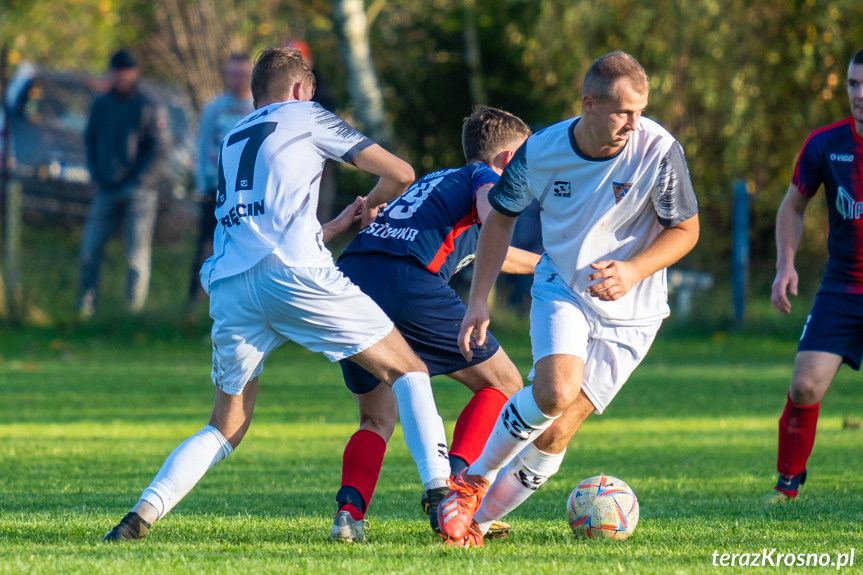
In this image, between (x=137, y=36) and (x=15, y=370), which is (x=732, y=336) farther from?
(x=137, y=36)

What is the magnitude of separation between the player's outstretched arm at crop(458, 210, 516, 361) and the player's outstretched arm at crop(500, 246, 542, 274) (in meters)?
0.46

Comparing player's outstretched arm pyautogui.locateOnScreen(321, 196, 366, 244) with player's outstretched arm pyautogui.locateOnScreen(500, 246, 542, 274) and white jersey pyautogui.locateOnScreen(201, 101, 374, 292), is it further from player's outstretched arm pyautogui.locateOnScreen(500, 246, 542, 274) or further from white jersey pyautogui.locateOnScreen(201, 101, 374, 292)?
player's outstretched arm pyautogui.locateOnScreen(500, 246, 542, 274)

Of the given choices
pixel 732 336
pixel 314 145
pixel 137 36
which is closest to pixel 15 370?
pixel 314 145

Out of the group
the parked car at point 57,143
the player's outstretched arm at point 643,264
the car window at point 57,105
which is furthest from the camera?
the car window at point 57,105

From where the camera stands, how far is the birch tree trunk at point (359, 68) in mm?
17031

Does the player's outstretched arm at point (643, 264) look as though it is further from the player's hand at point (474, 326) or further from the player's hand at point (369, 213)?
the player's hand at point (369, 213)

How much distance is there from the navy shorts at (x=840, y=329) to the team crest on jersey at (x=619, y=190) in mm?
1974

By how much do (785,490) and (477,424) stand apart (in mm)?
1729

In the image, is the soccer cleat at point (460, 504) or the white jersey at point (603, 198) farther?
the white jersey at point (603, 198)

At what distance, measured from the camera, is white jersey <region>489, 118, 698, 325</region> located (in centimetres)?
433

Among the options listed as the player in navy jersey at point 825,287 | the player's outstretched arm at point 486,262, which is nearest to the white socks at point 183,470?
the player's outstretched arm at point 486,262

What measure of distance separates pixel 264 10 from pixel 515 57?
796 centimetres

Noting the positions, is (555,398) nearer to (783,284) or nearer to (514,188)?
(514,188)

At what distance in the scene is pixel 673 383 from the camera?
1128 cm
